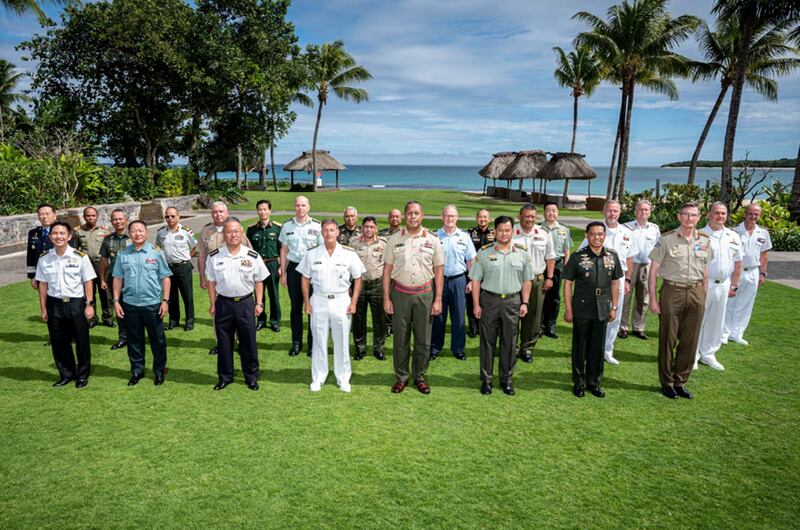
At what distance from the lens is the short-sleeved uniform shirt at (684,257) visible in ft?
17.9

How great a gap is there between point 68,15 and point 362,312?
2452cm

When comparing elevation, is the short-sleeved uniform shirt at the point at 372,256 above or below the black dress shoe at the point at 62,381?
above

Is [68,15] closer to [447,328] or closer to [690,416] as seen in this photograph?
[447,328]

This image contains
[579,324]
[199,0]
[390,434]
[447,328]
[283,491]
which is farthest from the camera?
[199,0]

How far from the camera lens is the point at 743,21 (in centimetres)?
1698

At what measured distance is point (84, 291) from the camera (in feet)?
18.9

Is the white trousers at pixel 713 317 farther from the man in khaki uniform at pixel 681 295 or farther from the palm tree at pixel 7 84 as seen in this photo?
the palm tree at pixel 7 84

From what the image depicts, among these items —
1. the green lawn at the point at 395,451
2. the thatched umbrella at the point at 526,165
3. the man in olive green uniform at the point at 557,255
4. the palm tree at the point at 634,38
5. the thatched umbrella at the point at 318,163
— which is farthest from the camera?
the thatched umbrella at the point at 318,163

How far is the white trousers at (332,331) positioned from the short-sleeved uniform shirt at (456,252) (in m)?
1.63

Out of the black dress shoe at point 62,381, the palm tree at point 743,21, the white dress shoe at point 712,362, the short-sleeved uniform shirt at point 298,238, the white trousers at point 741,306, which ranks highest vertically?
the palm tree at point 743,21

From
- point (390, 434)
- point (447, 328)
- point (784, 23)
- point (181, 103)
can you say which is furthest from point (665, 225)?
point (181, 103)

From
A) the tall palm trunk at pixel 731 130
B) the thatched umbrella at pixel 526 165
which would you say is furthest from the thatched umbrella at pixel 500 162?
the tall palm trunk at pixel 731 130

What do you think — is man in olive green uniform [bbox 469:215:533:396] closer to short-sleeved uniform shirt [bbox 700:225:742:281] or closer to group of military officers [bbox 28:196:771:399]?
group of military officers [bbox 28:196:771:399]

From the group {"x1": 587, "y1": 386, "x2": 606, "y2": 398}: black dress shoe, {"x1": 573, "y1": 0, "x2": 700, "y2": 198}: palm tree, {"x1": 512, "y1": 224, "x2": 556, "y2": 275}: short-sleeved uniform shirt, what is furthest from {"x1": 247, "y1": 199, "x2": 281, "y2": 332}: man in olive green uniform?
{"x1": 573, "y1": 0, "x2": 700, "y2": 198}: palm tree
